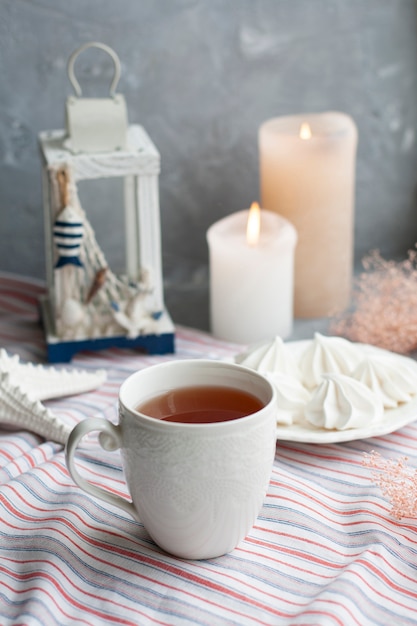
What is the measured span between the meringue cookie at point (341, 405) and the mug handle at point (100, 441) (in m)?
0.20

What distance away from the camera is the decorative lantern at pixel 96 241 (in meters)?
0.89

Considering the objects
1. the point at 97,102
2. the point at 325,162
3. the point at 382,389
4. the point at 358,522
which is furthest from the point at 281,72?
the point at 358,522

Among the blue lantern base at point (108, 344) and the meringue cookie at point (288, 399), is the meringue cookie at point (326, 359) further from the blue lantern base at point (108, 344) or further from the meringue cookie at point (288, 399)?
the blue lantern base at point (108, 344)

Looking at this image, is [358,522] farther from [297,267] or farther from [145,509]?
[297,267]

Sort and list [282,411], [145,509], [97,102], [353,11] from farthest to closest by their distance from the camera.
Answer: [353,11] < [97,102] < [282,411] < [145,509]

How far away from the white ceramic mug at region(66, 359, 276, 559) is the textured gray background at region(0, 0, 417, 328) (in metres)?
0.52

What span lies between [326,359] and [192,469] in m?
0.28

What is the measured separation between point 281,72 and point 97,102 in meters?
0.33

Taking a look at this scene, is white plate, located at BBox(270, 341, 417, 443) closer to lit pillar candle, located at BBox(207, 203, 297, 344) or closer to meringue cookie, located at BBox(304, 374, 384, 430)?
meringue cookie, located at BBox(304, 374, 384, 430)

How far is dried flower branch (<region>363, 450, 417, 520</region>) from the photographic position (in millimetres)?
626

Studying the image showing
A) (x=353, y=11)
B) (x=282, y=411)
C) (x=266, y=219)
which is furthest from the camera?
(x=353, y=11)

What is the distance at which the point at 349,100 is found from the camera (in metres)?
1.17

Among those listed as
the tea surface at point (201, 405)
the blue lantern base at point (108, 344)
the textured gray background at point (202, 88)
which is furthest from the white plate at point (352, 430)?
the textured gray background at point (202, 88)

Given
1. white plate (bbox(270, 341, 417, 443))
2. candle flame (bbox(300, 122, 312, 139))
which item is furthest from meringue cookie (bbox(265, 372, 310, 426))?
candle flame (bbox(300, 122, 312, 139))
